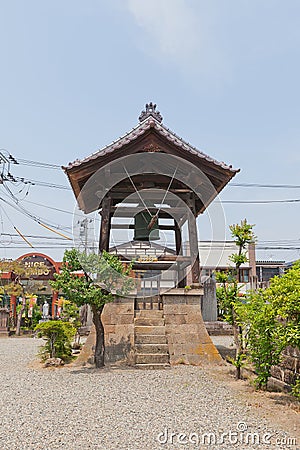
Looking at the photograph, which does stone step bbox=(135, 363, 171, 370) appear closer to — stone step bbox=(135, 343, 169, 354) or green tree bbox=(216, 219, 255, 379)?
stone step bbox=(135, 343, 169, 354)

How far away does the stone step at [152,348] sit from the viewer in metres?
7.82

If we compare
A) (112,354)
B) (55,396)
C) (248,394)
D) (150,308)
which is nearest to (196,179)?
(150,308)

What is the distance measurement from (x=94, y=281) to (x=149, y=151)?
3.35m

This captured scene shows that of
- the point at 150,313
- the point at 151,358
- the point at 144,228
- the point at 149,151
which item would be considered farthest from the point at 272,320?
the point at 149,151

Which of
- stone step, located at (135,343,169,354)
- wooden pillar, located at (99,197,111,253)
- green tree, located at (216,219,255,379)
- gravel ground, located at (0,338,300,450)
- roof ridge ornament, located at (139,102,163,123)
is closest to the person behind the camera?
gravel ground, located at (0,338,300,450)

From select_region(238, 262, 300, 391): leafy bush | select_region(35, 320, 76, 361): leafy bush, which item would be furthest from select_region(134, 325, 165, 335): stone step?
select_region(238, 262, 300, 391): leafy bush

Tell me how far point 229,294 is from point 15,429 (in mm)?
4054

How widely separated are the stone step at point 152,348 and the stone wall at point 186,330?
0.13 meters

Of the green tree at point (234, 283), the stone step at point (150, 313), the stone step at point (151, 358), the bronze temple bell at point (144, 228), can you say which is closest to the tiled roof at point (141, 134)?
the bronze temple bell at point (144, 228)

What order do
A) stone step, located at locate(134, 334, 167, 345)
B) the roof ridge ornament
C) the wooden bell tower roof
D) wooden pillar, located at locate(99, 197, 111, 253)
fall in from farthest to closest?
1. the roof ridge ornament
2. wooden pillar, located at locate(99, 197, 111, 253)
3. the wooden bell tower roof
4. stone step, located at locate(134, 334, 167, 345)

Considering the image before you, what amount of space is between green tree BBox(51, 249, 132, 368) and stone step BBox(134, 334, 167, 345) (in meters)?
0.93

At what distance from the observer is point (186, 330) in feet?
27.1

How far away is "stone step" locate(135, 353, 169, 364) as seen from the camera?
757 cm

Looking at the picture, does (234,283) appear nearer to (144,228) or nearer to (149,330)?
(149,330)
